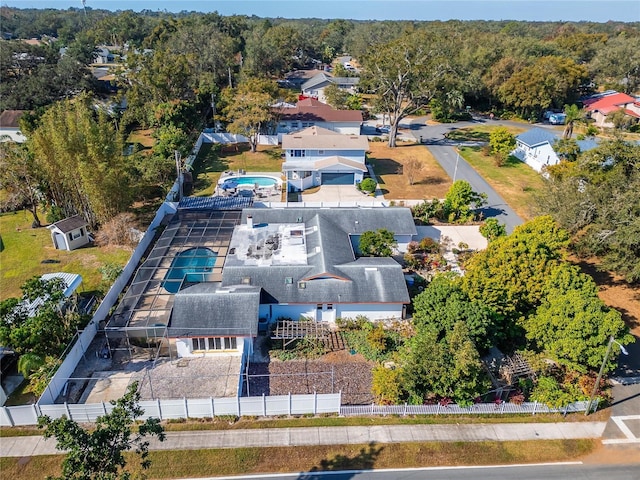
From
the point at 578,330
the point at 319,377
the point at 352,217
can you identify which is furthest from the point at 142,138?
the point at 578,330

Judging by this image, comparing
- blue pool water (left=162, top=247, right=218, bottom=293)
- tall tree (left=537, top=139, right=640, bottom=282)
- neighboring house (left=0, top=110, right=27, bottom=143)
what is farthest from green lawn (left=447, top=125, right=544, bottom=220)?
neighboring house (left=0, top=110, right=27, bottom=143)

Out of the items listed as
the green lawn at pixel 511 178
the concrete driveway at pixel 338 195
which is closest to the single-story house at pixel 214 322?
the concrete driveway at pixel 338 195

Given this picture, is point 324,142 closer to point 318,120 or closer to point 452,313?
point 318,120

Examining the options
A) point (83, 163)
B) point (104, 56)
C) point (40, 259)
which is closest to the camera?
point (83, 163)

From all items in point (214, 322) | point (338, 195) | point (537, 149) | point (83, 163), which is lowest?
point (214, 322)

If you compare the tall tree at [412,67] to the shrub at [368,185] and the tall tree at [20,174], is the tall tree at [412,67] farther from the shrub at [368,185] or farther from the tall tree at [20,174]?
the tall tree at [20,174]

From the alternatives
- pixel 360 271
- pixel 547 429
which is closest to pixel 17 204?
pixel 360 271

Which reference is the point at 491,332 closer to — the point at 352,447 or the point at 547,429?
the point at 547,429
